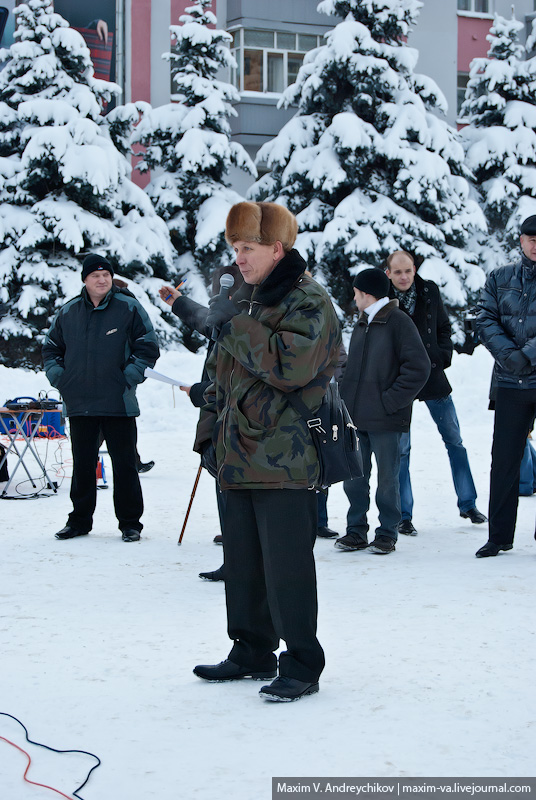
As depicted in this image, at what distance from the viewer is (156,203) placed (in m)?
25.0

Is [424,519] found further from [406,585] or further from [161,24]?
[161,24]

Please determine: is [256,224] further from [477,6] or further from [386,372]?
[477,6]

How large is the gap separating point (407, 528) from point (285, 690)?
3.79 metres

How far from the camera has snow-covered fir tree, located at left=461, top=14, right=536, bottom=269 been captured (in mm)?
26500

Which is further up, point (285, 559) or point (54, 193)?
point (54, 193)

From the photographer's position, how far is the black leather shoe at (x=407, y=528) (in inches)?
300

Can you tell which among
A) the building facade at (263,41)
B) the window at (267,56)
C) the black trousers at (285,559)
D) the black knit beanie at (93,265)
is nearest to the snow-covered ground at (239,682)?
the black trousers at (285,559)

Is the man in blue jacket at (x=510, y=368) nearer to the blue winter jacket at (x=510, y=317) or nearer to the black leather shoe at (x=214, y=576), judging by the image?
the blue winter jacket at (x=510, y=317)

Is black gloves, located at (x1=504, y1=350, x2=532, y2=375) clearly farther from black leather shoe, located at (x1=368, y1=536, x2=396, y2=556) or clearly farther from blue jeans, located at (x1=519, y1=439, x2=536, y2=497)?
blue jeans, located at (x1=519, y1=439, x2=536, y2=497)

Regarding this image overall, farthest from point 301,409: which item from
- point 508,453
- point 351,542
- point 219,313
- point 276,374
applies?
point 351,542

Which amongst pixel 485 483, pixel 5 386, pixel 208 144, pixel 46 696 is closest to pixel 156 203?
pixel 208 144

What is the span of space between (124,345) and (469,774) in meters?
4.88

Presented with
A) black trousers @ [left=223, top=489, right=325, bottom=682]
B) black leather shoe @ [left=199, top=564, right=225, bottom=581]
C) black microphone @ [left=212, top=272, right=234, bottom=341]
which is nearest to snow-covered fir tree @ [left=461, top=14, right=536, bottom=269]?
black leather shoe @ [left=199, top=564, right=225, bottom=581]

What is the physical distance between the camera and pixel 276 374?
12.6ft
